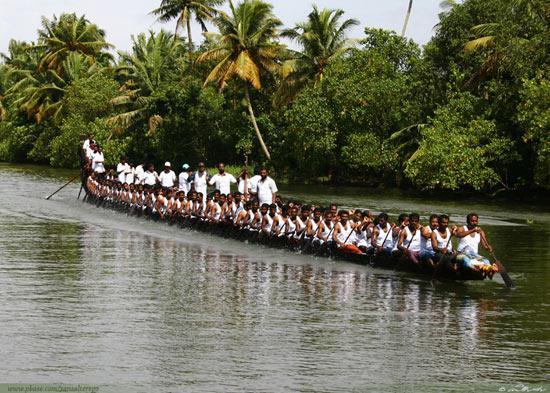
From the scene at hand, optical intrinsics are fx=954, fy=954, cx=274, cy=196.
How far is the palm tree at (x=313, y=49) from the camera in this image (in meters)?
47.4

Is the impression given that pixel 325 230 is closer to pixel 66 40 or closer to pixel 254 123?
pixel 254 123

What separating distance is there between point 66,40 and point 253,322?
55.2 m

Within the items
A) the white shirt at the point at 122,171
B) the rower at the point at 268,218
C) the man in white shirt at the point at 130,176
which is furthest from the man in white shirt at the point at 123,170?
the rower at the point at 268,218

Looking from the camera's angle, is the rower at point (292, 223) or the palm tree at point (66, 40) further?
the palm tree at point (66, 40)

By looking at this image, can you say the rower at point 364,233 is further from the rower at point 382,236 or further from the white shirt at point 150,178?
the white shirt at point 150,178

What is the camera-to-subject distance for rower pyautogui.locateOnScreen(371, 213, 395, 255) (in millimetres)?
18266

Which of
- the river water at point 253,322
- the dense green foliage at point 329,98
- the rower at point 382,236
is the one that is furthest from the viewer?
the dense green foliage at point 329,98

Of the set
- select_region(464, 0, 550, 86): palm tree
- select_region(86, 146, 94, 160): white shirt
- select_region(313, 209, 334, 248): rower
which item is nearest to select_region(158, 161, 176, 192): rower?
select_region(86, 146, 94, 160): white shirt

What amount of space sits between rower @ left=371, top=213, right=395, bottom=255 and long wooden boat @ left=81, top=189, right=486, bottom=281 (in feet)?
0.49

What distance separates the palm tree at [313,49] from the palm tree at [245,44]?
125 centimetres

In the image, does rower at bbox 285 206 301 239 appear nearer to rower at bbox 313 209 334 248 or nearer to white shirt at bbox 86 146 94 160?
rower at bbox 313 209 334 248

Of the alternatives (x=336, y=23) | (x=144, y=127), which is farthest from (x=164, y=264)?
(x=144, y=127)

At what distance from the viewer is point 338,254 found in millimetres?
19500

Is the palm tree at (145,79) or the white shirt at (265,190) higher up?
the palm tree at (145,79)
